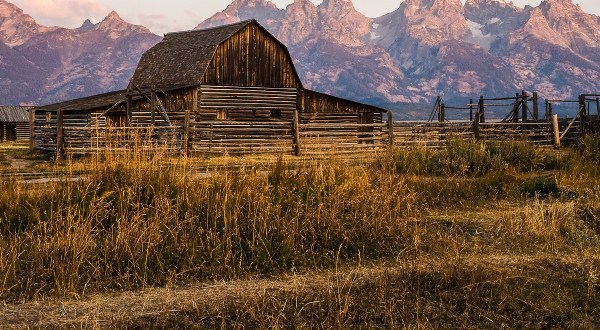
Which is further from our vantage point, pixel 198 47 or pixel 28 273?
pixel 198 47

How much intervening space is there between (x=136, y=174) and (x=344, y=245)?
3103mm

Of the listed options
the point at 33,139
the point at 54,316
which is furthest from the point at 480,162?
the point at 33,139

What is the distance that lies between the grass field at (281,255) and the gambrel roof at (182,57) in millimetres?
24626

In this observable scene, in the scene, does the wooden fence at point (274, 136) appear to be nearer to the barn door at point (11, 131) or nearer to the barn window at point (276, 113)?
the barn window at point (276, 113)

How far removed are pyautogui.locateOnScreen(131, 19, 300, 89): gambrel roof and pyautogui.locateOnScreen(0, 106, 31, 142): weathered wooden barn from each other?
108ft

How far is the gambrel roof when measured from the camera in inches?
1395

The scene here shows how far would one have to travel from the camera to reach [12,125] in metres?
69.7

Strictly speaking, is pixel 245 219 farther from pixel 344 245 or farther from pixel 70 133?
pixel 70 133

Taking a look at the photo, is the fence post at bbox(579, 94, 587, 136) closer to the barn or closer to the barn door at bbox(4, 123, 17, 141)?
the barn

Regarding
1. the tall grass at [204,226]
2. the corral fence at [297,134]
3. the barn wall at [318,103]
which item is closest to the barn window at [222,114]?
the corral fence at [297,134]

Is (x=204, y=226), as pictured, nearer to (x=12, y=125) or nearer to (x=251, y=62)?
(x=251, y=62)

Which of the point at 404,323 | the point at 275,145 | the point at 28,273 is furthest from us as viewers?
the point at 275,145

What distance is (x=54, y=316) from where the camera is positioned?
629cm

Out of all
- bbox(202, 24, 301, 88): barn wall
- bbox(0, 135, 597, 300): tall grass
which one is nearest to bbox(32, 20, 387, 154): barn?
bbox(202, 24, 301, 88): barn wall
